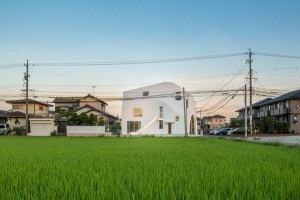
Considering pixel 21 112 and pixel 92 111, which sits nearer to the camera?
pixel 21 112

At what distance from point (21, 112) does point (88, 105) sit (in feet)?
32.6

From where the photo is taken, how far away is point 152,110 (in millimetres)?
56719

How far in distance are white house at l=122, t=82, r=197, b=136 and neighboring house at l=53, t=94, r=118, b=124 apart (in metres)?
7.34

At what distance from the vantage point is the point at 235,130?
200 ft

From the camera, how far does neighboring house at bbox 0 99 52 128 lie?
5900 cm

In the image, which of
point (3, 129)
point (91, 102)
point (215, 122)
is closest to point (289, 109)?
point (91, 102)

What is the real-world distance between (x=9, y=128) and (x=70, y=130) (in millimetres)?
15374

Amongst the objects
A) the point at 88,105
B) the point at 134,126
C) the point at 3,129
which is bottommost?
the point at 3,129

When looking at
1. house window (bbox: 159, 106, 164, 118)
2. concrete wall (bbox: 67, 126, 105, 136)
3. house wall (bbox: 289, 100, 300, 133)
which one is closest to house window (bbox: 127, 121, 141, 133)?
house window (bbox: 159, 106, 164, 118)

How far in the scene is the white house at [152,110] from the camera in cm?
5616

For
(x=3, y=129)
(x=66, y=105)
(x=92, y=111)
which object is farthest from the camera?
(x=66, y=105)

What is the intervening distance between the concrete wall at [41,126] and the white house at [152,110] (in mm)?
10846

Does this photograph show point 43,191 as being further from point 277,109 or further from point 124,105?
point 277,109

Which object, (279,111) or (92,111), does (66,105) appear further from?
(279,111)
